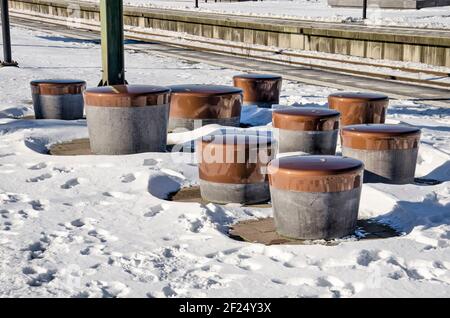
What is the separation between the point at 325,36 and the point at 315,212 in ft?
65.6

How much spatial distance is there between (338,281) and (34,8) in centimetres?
4783

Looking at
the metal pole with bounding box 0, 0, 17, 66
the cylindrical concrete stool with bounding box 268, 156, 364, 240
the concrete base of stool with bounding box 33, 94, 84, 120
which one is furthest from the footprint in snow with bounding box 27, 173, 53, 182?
the metal pole with bounding box 0, 0, 17, 66

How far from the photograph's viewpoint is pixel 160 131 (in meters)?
10.7

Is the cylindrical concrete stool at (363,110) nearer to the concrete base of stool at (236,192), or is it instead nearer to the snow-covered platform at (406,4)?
the concrete base of stool at (236,192)

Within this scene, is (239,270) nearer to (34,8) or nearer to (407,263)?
(407,263)

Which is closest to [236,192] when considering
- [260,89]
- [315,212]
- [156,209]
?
[156,209]

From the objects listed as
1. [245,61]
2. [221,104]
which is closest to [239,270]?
[221,104]

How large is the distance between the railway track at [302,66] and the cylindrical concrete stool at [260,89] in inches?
131

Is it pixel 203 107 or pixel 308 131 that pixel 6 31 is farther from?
pixel 308 131

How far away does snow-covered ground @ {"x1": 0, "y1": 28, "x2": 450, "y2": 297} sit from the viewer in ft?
19.5

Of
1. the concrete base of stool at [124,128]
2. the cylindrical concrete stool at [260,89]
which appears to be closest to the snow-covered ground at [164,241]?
the concrete base of stool at [124,128]

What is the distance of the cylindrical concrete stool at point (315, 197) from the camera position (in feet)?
23.0

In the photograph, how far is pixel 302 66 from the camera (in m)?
23.8

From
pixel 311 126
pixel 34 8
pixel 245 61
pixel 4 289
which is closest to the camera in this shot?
pixel 4 289
